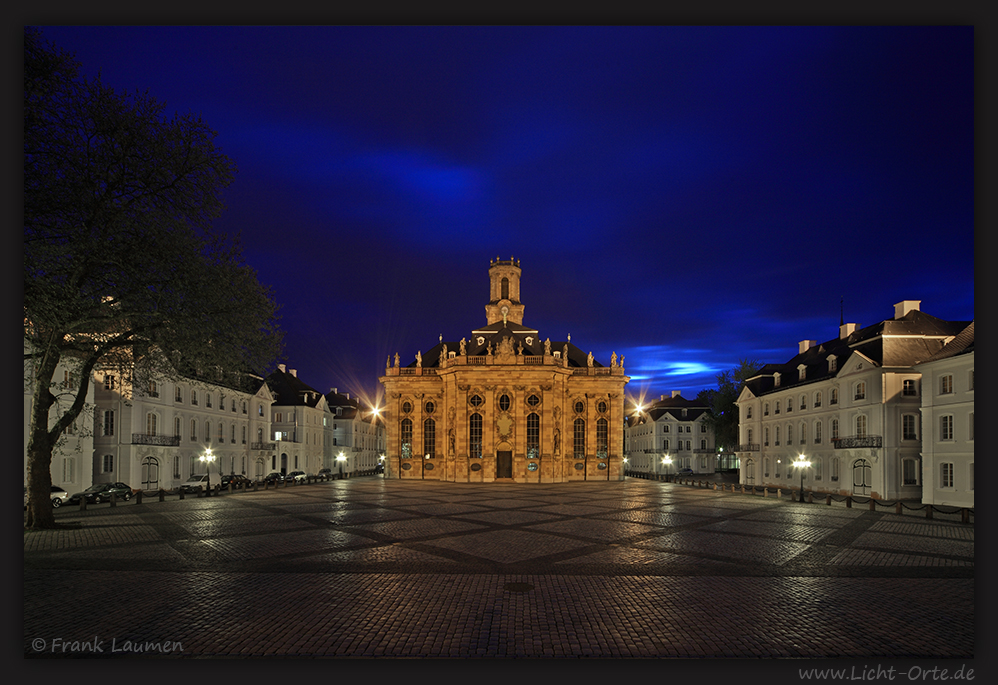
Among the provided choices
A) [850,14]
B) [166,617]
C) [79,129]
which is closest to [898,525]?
[850,14]

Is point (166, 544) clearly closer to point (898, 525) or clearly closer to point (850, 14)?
point (850, 14)

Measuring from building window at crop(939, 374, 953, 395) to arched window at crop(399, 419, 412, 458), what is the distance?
52.4m

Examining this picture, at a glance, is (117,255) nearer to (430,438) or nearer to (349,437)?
(430,438)

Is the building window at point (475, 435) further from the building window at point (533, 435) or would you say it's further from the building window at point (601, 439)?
the building window at point (601, 439)

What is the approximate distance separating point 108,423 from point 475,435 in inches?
1428

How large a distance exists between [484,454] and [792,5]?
5994cm

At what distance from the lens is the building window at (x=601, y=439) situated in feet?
224

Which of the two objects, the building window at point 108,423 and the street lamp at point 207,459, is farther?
the street lamp at point 207,459

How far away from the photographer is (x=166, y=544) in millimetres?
18953

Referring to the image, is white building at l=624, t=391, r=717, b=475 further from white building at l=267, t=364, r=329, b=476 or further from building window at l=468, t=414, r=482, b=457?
white building at l=267, t=364, r=329, b=476

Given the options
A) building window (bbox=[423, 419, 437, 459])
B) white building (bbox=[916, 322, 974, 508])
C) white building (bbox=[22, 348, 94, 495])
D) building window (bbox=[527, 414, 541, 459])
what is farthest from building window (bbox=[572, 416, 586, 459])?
white building (bbox=[22, 348, 94, 495])

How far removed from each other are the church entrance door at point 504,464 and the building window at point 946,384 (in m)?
42.4

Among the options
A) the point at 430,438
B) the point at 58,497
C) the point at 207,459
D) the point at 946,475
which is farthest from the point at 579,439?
the point at 58,497

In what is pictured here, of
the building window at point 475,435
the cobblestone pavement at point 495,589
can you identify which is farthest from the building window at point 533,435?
the cobblestone pavement at point 495,589
